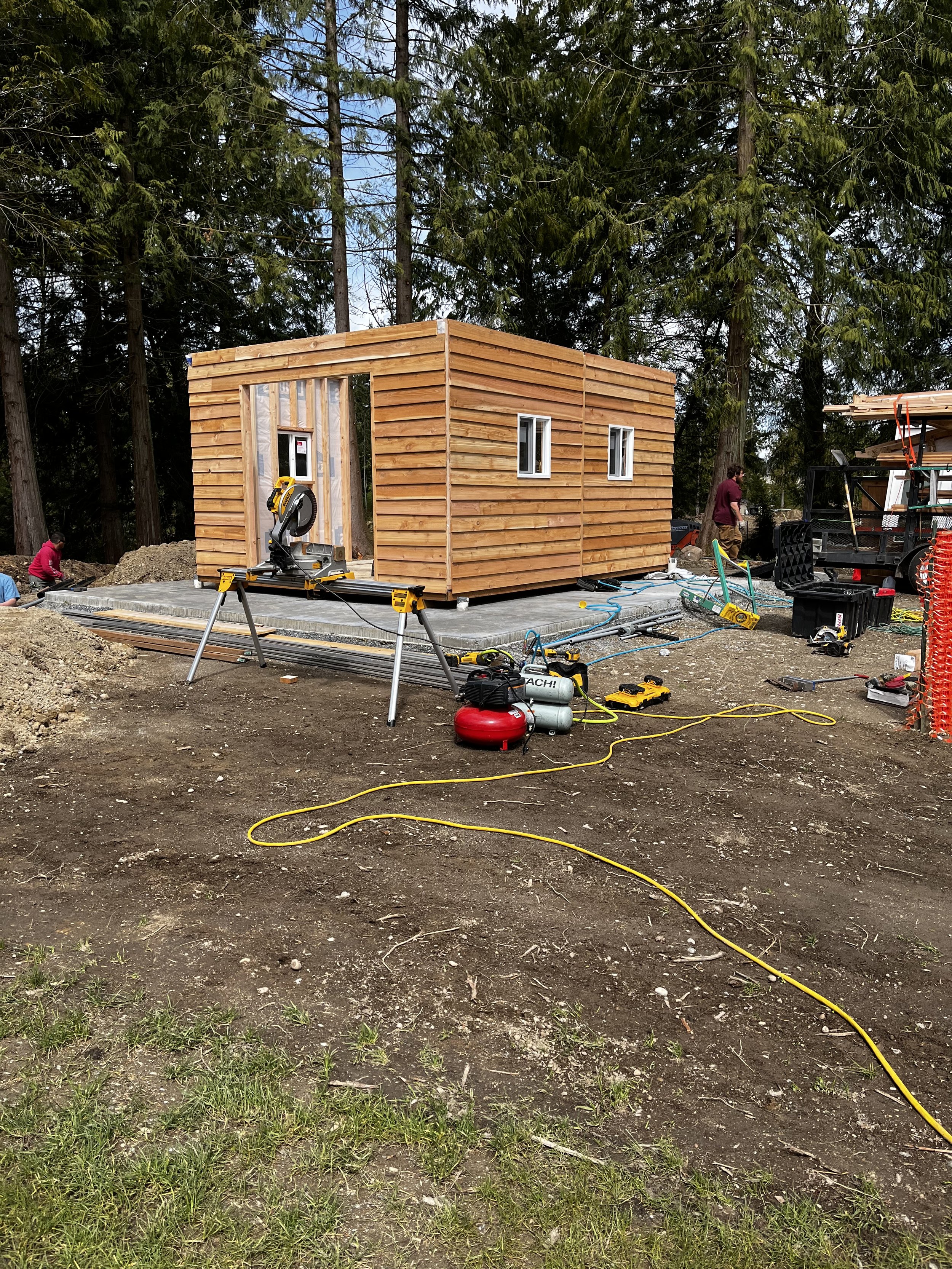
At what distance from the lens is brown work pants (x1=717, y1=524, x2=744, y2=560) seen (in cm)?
1374

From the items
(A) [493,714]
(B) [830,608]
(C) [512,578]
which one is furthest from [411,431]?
(B) [830,608]

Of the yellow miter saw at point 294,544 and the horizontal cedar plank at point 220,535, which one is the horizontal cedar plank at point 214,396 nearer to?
the horizontal cedar plank at point 220,535

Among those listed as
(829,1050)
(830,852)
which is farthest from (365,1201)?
(830,852)

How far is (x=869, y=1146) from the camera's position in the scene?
7.61 feet

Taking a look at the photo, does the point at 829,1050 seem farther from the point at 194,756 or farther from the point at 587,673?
the point at 587,673

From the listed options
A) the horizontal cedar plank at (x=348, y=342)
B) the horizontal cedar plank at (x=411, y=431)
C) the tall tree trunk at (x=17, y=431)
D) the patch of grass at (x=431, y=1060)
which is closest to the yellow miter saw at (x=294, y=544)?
the horizontal cedar plank at (x=411, y=431)

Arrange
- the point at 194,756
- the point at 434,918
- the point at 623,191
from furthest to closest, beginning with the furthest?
the point at 623,191 < the point at 194,756 < the point at 434,918

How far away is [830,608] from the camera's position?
368 inches

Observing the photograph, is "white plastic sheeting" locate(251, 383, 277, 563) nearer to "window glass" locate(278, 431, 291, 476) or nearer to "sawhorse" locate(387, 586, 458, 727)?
"window glass" locate(278, 431, 291, 476)

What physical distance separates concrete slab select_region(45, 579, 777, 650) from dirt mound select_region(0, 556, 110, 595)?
3027mm

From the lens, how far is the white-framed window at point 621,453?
494 inches

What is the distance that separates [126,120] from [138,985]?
18.5 metres

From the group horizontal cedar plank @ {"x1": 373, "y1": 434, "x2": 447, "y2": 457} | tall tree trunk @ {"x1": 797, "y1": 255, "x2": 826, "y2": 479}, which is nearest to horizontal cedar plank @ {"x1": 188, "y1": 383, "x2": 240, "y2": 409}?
horizontal cedar plank @ {"x1": 373, "y1": 434, "x2": 447, "y2": 457}

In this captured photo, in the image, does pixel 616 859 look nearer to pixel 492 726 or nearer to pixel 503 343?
pixel 492 726
